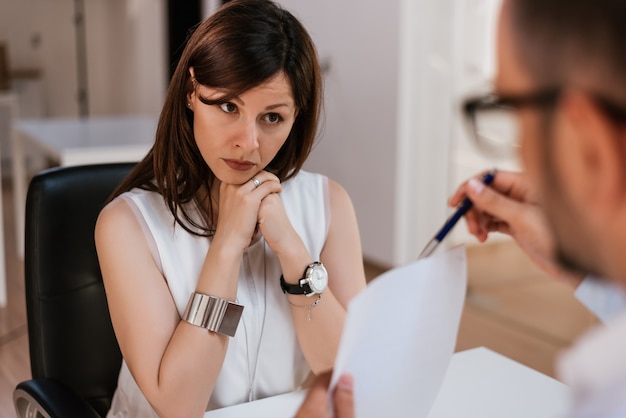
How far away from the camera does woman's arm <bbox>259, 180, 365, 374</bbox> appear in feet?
Result: 4.56

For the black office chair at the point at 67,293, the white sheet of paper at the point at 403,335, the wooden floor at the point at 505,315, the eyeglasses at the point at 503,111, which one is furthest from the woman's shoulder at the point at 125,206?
→ the wooden floor at the point at 505,315

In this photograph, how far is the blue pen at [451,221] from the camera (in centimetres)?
95

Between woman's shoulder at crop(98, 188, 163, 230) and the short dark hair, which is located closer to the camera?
the short dark hair

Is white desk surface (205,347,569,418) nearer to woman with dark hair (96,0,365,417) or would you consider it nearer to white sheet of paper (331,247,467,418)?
woman with dark hair (96,0,365,417)

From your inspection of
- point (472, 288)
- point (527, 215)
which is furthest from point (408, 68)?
point (527, 215)

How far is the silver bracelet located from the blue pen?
45 centimetres

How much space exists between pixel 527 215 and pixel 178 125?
26.9 inches

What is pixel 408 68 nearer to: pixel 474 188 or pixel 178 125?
pixel 178 125

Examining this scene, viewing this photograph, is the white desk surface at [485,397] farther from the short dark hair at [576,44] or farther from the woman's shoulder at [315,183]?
the short dark hair at [576,44]

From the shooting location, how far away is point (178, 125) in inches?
56.9

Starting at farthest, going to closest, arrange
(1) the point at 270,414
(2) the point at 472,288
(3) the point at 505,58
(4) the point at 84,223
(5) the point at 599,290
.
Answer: (2) the point at 472,288 → (4) the point at 84,223 → (1) the point at 270,414 → (5) the point at 599,290 → (3) the point at 505,58

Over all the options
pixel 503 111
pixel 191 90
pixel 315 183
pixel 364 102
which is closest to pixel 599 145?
pixel 503 111

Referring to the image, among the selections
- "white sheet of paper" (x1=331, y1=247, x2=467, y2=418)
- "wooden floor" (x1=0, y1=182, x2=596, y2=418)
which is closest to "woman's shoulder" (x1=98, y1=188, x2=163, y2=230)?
"white sheet of paper" (x1=331, y1=247, x2=467, y2=418)

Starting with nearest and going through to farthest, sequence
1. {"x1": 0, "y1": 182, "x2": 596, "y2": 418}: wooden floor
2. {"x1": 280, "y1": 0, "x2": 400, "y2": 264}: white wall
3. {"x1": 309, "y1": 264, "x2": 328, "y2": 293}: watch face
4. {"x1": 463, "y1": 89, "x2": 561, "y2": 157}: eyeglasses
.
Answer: {"x1": 463, "y1": 89, "x2": 561, "y2": 157}: eyeglasses < {"x1": 309, "y1": 264, "x2": 328, "y2": 293}: watch face < {"x1": 0, "y1": 182, "x2": 596, "y2": 418}: wooden floor < {"x1": 280, "y1": 0, "x2": 400, "y2": 264}: white wall
